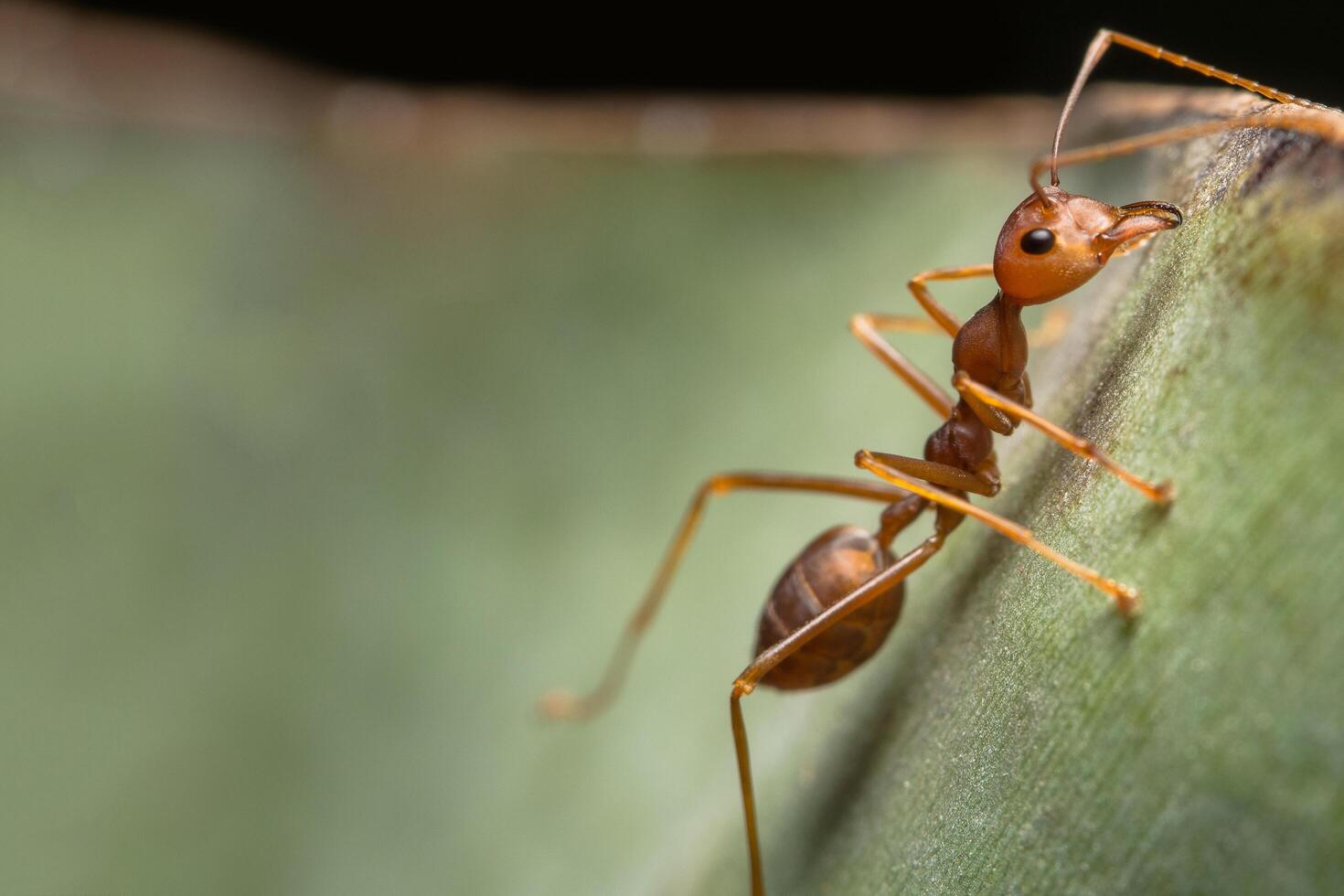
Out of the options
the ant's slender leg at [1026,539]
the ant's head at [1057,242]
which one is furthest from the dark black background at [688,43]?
the ant's slender leg at [1026,539]

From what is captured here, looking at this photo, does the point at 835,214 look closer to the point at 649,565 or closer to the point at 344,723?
the point at 649,565

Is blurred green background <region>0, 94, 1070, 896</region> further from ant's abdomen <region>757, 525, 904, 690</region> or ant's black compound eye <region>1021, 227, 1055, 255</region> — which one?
ant's black compound eye <region>1021, 227, 1055, 255</region>

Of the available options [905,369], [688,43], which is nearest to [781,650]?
[905,369]

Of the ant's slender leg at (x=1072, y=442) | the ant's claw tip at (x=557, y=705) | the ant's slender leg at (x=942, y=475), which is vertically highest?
the ant's slender leg at (x=1072, y=442)

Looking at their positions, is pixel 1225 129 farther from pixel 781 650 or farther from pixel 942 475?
pixel 781 650

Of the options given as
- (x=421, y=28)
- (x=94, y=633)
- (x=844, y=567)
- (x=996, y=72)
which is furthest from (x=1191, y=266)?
(x=421, y=28)

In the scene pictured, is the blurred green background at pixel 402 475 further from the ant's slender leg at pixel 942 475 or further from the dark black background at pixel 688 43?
the dark black background at pixel 688 43

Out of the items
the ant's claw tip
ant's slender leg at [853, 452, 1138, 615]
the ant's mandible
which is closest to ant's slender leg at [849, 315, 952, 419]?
the ant's mandible
